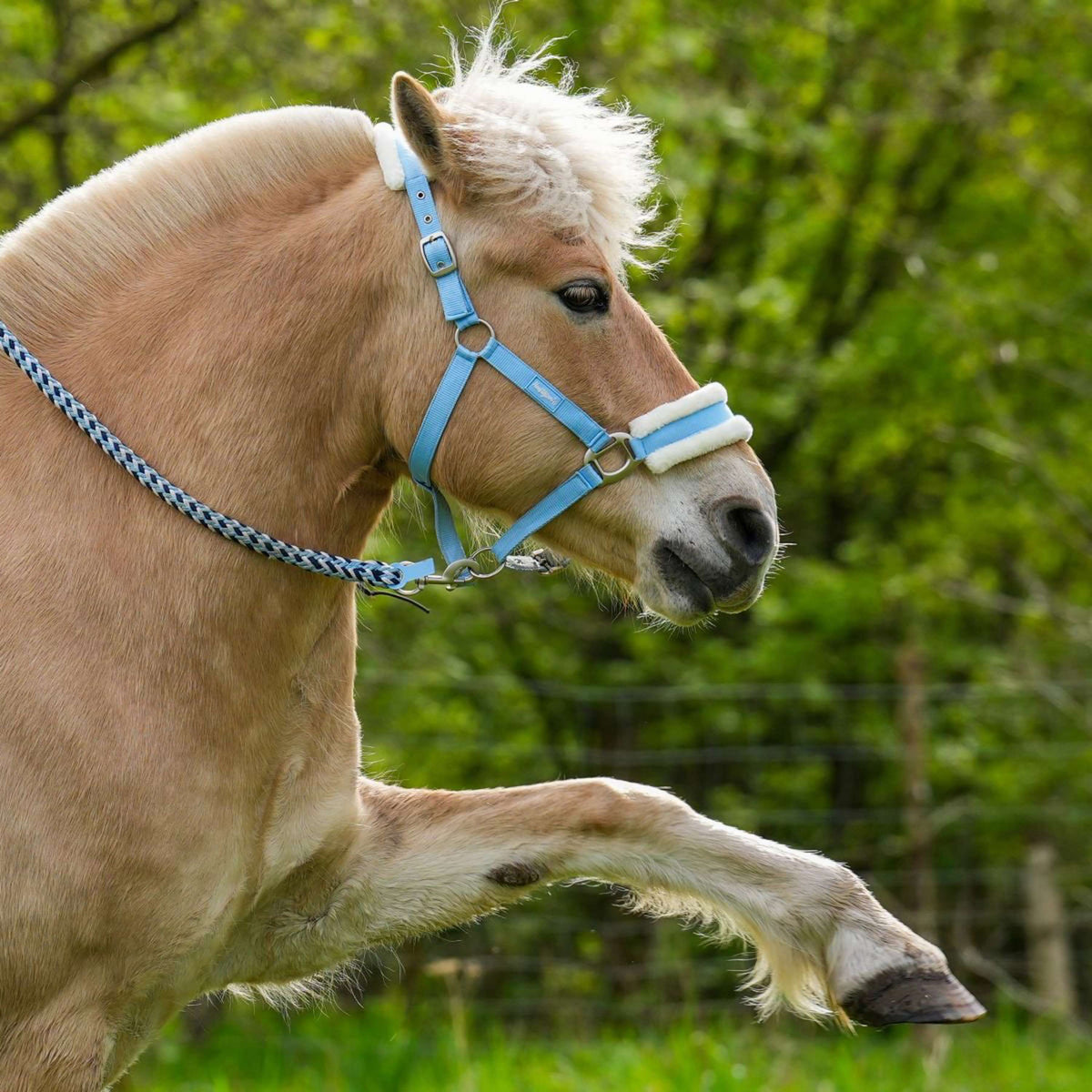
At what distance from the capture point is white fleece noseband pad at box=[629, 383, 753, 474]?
295cm

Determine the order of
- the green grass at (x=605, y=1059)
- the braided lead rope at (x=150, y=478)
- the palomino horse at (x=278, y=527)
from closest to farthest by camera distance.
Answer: the palomino horse at (x=278, y=527)
the braided lead rope at (x=150, y=478)
the green grass at (x=605, y=1059)

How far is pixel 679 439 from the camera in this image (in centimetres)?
296

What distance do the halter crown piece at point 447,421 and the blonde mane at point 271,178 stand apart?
0.13 meters

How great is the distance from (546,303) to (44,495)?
1.04 m

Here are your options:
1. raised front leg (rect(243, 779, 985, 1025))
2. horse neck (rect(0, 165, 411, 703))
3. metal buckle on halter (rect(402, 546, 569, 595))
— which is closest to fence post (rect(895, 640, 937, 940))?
raised front leg (rect(243, 779, 985, 1025))

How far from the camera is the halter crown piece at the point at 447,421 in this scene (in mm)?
2893

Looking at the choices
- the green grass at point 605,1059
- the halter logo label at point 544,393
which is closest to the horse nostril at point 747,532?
the halter logo label at point 544,393

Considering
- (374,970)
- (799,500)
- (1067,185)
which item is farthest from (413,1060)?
(1067,185)

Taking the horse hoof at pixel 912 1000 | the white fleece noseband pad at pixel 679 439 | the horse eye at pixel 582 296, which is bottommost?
the horse hoof at pixel 912 1000

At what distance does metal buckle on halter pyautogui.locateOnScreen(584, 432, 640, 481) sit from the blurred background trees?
4.16 meters

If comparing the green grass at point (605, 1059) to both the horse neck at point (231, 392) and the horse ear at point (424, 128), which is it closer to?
the horse neck at point (231, 392)

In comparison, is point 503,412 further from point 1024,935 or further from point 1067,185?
point 1067,185

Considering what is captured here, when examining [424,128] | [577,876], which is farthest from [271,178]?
[577,876]

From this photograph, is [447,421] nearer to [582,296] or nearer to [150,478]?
[582,296]
